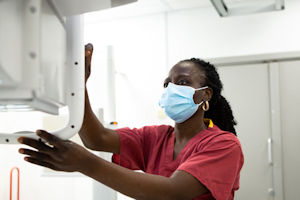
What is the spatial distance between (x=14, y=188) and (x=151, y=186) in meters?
2.51

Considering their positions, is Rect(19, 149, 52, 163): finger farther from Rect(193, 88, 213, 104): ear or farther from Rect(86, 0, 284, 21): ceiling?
Rect(86, 0, 284, 21): ceiling

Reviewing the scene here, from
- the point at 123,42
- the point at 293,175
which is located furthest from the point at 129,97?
the point at 293,175

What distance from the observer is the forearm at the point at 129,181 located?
706 millimetres

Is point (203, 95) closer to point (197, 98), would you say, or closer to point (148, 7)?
point (197, 98)

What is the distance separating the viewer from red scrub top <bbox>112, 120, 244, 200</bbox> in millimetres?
901

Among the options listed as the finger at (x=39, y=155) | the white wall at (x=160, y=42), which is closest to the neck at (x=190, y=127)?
the finger at (x=39, y=155)

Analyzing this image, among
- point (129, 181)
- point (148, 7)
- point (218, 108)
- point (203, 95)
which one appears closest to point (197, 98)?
point (203, 95)

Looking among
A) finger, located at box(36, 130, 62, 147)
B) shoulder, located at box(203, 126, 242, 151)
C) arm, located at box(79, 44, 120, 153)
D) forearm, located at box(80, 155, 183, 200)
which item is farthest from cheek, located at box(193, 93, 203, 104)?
finger, located at box(36, 130, 62, 147)

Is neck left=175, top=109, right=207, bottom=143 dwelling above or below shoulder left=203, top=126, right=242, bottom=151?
above

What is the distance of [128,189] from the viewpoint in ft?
2.47

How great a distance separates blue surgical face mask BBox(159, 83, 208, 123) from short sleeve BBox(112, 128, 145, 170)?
5.8 inches

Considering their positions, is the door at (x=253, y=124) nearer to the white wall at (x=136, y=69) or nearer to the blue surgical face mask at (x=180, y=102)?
the white wall at (x=136, y=69)

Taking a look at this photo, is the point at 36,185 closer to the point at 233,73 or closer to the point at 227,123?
the point at 233,73

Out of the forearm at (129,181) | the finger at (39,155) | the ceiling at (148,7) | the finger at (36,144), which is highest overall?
the ceiling at (148,7)
